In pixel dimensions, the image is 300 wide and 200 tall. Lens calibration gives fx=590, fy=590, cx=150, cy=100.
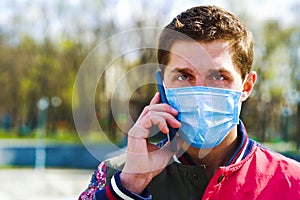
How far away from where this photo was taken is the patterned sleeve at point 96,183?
2.36 meters

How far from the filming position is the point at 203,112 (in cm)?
241

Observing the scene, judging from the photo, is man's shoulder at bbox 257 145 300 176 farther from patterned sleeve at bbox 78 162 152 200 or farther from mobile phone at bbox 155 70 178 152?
patterned sleeve at bbox 78 162 152 200

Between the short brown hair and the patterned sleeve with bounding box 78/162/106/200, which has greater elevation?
the short brown hair

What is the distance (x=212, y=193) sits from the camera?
7.58ft

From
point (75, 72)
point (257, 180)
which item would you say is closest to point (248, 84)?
point (257, 180)

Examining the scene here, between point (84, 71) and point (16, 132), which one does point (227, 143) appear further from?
point (16, 132)

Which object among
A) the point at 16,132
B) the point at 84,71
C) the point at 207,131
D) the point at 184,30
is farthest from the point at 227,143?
the point at 16,132

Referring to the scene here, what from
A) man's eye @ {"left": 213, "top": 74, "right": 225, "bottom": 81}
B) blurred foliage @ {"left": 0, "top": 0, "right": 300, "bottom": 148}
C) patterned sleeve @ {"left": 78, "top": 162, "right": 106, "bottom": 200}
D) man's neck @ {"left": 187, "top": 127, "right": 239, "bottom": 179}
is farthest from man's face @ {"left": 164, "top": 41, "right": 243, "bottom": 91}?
blurred foliage @ {"left": 0, "top": 0, "right": 300, "bottom": 148}

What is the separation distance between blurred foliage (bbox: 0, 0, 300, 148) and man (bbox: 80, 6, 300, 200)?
1828 centimetres

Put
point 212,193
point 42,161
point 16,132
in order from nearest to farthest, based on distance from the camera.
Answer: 1. point 212,193
2. point 42,161
3. point 16,132

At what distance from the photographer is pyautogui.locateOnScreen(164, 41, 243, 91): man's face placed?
239 cm

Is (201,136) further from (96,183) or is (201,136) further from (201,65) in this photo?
(96,183)

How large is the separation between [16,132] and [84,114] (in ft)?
164

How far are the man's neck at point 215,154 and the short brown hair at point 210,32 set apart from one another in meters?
0.29
